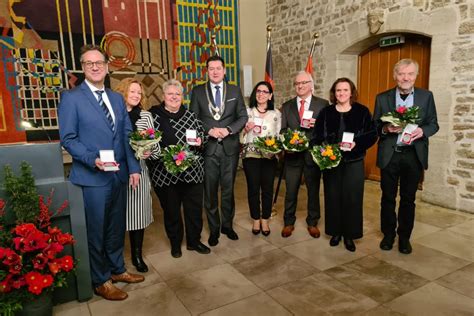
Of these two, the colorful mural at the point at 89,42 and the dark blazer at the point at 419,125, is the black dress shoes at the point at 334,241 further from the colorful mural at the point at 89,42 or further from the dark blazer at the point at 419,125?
the colorful mural at the point at 89,42

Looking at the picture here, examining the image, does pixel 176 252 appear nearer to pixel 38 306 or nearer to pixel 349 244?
pixel 38 306

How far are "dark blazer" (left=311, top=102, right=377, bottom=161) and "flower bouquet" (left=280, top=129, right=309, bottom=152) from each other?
7.1 inches

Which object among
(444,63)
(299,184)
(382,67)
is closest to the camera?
(299,184)

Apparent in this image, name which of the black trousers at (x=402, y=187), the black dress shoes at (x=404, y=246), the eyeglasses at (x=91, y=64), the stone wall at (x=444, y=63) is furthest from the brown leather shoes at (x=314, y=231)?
the eyeglasses at (x=91, y=64)

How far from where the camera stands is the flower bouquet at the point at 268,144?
125 inches

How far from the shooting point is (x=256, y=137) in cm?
338

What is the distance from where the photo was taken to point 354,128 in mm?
3016

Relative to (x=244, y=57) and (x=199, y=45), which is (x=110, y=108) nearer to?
(x=199, y=45)

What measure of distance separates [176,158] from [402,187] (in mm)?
2017

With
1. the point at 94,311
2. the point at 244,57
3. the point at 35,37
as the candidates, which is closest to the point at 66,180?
the point at 94,311

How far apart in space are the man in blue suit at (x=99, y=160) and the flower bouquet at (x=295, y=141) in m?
1.37

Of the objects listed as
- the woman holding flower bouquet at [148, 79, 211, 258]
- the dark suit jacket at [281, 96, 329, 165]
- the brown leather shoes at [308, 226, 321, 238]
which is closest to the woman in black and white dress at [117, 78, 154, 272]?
the woman holding flower bouquet at [148, 79, 211, 258]

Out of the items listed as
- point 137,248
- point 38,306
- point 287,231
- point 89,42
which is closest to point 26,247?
point 38,306

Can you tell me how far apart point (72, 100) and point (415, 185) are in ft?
9.25
